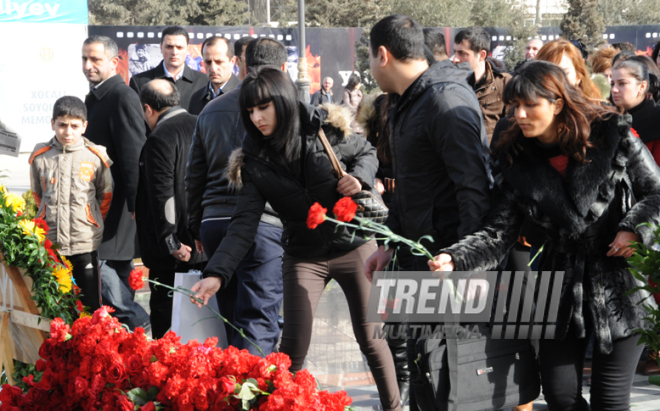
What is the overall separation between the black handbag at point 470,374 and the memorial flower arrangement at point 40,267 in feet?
5.70

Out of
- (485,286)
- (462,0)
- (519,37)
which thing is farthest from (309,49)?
(485,286)

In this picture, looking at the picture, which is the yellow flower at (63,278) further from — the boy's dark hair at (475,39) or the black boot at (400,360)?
the boy's dark hair at (475,39)

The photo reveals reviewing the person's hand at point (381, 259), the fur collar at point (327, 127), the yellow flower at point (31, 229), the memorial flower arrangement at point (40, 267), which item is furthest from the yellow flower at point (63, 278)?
the person's hand at point (381, 259)

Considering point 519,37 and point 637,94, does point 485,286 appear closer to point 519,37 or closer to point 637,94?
point 637,94

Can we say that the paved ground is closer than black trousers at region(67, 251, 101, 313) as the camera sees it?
Yes

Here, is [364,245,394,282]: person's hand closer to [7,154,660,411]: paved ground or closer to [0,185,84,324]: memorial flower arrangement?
[7,154,660,411]: paved ground

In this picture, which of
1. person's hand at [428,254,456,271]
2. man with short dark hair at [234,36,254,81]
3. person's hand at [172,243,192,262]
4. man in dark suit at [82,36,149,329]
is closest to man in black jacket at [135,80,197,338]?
person's hand at [172,243,192,262]

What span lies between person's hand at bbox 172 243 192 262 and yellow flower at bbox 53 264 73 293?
1.09 m

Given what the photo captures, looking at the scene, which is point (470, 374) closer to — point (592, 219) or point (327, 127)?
point (592, 219)

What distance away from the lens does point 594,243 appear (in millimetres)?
2596

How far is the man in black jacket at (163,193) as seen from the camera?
440cm

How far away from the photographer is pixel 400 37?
2.89 meters

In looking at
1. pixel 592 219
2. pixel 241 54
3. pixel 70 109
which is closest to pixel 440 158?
pixel 592 219

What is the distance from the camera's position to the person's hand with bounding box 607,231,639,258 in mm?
2441
